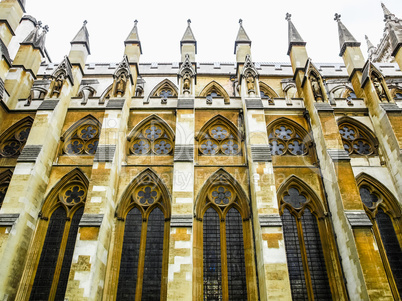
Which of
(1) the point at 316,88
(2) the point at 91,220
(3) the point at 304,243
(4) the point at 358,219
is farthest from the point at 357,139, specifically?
(2) the point at 91,220

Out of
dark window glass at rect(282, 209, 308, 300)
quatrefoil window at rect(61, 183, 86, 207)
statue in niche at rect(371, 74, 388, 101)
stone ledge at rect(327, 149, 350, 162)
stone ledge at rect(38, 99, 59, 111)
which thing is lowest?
dark window glass at rect(282, 209, 308, 300)

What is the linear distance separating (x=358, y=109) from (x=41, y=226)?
15011 millimetres

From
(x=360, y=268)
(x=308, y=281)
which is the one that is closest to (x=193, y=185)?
(x=308, y=281)

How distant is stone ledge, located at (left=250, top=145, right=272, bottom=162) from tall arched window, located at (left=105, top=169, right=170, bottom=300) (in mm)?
3865

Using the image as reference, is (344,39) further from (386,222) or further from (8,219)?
(8,219)

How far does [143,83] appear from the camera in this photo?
21219mm

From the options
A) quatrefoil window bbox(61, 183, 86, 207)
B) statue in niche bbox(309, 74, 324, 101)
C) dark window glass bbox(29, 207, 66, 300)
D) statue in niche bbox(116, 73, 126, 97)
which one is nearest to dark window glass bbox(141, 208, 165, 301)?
quatrefoil window bbox(61, 183, 86, 207)

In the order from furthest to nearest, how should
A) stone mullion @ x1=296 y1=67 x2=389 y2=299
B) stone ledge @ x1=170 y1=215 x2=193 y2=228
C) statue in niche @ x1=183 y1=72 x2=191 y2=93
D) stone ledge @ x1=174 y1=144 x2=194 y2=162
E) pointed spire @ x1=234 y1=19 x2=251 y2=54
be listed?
1. pointed spire @ x1=234 y1=19 x2=251 y2=54
2. statue in niche @ x1=183 y1=72 x2=191 y2=93
3. stone ledge @ x1=174 y1=144 x2=194 y2=162
4. stone ledge @ x1=170 y1=215 x2=193 y2=228
5. stone mullion @ x1=296 y1=67 x2=389 y2=299

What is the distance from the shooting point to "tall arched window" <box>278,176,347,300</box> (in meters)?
11.2

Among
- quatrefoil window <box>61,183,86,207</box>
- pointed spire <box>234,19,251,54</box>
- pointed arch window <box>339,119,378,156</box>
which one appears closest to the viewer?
quatrefoil window <box>61,183,86,207</box>

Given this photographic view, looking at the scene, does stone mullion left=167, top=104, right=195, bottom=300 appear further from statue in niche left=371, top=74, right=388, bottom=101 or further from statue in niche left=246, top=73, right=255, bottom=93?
statue in niche left=371, top=74, right=388, bottom=101

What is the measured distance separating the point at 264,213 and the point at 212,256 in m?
2.66

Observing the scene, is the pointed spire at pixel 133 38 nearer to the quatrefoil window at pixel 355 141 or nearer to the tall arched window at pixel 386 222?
the quatrefoil window at pixel 355 141

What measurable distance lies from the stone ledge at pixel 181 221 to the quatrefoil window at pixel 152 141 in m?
3.85
